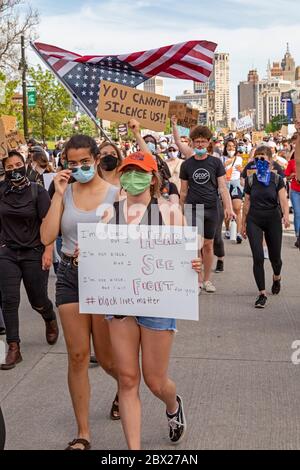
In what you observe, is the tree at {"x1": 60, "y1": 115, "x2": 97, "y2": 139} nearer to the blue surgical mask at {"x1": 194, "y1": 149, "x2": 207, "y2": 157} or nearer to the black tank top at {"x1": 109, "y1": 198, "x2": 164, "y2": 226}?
the blue surgical mask at {"x1": 194, "y1": 149, "x2": 207, "y2": 157}

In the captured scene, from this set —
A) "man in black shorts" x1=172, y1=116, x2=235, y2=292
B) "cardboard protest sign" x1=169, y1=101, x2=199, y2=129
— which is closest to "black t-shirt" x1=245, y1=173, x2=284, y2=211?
"man in black shorts" x1=172, y1=116, x2=235, y2=292

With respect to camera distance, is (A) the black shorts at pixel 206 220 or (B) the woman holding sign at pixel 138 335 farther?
(A) the black shorts at pixel 206 220

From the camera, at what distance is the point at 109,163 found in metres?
6.54

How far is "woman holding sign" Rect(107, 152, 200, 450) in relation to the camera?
3941 mm

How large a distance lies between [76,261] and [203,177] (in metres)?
4.43

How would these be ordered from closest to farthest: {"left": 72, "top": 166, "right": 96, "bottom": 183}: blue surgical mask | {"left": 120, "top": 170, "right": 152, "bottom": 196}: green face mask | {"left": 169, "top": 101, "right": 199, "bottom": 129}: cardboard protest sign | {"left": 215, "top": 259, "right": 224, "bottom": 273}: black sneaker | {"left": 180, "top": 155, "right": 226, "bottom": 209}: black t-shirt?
{"left": 120, "top": 170, "right": 152, "bottom": 196}: green face mask → {"left": 72, "top": 166, "right": 96, "bottom": 183}: blue surgical mask → {"left": 180, "top": 155, "right": 226, "bottom": 209}: black t-shirt → {"left": 215, "top": 259, "right": 224, "bottom": 273}: black sneaker → {"left": 169, "top": 101, "right": 199, "bottom": 129}: cardboard protest sign

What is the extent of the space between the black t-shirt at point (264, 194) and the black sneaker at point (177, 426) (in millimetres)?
3972

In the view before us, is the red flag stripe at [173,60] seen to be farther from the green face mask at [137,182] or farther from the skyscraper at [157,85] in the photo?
the green face mask at [137,182]

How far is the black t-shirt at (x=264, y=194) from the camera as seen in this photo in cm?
801

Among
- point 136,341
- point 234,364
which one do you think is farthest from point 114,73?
point 136,341

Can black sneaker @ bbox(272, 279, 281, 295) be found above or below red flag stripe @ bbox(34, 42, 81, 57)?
below

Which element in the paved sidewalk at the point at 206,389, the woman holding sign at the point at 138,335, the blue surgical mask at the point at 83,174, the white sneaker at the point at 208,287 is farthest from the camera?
the white sneaker at the point at 208,287

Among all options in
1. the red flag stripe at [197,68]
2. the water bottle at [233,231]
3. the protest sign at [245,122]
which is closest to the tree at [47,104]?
the protest sign at [245,122]

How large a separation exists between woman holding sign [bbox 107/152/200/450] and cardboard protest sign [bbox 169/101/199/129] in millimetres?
6501
